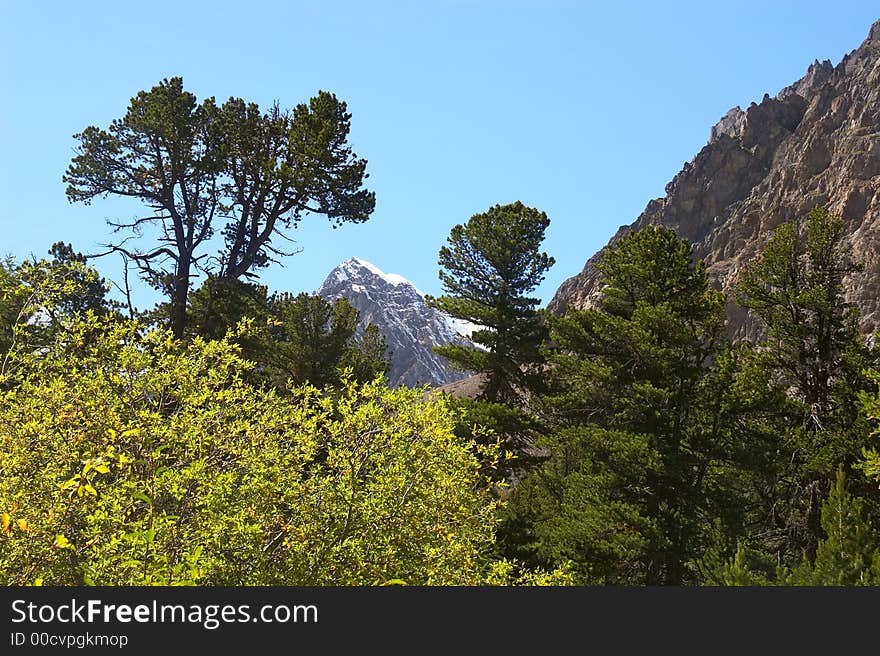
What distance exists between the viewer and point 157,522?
21.4 ft

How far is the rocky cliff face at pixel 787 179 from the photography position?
97.8 m

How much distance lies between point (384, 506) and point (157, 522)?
7.59 ft

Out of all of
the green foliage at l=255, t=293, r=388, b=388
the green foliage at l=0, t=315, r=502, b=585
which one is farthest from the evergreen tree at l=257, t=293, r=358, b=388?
the green foliage at l=0, t=315, r=502, b=585

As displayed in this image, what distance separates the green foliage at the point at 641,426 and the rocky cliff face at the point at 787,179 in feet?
223

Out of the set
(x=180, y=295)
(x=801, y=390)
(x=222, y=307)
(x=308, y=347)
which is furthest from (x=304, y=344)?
(x=801, y=390)

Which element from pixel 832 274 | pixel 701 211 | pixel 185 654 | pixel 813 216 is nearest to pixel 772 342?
pixel 832 274

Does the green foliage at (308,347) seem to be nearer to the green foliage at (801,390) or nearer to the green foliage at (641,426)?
the green foliage at (641,426)

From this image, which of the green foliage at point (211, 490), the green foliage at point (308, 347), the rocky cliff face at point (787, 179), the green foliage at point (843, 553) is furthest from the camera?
the rocky cliff face at point (787, 179)

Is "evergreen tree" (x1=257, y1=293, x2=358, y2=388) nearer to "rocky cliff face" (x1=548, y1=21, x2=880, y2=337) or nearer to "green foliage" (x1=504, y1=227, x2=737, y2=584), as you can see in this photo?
"green foliage" (x1=504, y1=227, x2=737, y2=584)

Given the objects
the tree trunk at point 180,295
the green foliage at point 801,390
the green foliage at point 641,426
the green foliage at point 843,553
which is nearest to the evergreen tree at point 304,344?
the tree trunk at point 180,295

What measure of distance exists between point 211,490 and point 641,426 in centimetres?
1632

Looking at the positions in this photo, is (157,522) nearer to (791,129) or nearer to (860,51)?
(791,129)

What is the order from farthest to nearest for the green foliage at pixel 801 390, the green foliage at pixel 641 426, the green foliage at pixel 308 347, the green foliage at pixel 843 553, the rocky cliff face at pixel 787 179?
the rocky cliff face at pixel 787 179 < the green foliage at pixel 308 347 < the green foliage at pixel 801 390 < the green foliage at pixel 641 426 < the green foliage at pixel 843 553

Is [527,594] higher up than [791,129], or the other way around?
[791,129]
